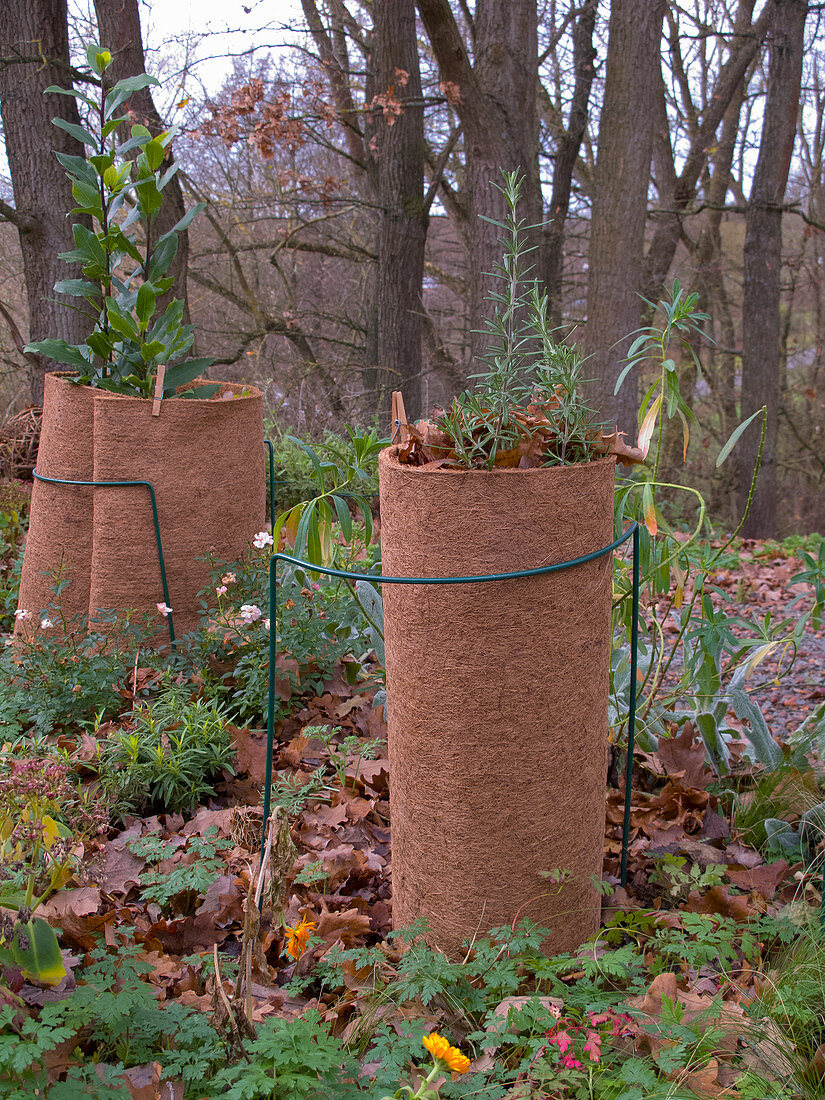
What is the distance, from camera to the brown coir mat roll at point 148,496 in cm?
315

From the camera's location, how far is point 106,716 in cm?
298

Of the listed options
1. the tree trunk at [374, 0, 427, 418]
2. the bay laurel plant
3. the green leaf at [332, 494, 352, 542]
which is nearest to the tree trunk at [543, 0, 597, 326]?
the tree trunk at [374, 0, 427, 418]

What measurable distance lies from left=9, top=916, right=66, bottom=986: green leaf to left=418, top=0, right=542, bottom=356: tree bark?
5.86 meters

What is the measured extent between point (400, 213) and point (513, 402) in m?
7.25

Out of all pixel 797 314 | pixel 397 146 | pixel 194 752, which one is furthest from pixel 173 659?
pixel 797 314

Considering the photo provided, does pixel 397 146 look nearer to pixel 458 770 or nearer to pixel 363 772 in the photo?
pixel 363 772

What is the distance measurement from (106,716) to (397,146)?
692 cm

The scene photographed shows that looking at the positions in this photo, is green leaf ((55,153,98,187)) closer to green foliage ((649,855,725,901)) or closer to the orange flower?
the orange flower

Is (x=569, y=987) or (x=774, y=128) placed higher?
(x=774, y=128)

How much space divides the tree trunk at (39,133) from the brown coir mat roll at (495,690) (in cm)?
528

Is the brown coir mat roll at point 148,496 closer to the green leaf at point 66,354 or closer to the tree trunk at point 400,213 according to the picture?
the green leaf at point 66,354

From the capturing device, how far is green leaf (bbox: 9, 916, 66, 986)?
4.55ft

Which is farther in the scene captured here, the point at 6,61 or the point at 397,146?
the point at 397,146

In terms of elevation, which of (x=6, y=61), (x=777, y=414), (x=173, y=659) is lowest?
(x=173, y=659)
